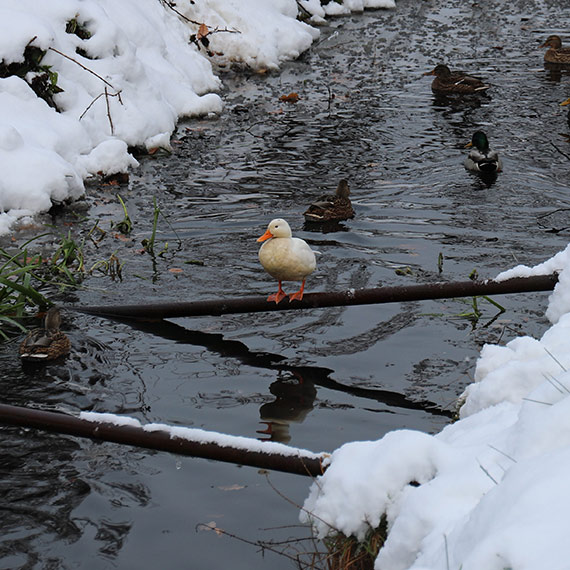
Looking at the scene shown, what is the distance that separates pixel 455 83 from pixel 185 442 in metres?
11.2

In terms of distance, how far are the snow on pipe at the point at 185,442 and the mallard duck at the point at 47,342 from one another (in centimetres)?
176

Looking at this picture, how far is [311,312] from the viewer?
720 centimetres

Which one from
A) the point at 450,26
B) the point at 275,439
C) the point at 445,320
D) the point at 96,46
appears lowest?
the point at 275,439

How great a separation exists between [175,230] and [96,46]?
4.08 m

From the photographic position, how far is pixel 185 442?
397 centimetres

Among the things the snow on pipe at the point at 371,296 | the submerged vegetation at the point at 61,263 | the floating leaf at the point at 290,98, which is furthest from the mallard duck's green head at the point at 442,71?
the snow on pipe at the point at 371,296

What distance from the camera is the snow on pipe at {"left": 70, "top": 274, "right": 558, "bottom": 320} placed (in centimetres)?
585

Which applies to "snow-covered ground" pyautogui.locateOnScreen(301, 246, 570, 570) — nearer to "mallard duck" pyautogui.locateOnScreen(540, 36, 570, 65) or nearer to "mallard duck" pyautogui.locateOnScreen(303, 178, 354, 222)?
"mallard duck" pyautogui.locateOnScreen(303, 178, 354, 222)

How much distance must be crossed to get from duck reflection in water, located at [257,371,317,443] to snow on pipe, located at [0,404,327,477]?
136 cm

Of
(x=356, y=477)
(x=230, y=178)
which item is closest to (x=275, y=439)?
(x=356, y=477)

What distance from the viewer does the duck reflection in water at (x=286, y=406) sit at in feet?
17.8

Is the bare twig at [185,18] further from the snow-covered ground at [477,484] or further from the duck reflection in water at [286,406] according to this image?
the snow-covered ground at [477,484]

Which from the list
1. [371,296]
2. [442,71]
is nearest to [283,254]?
[371,296]

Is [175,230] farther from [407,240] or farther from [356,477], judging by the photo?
[356,477]
